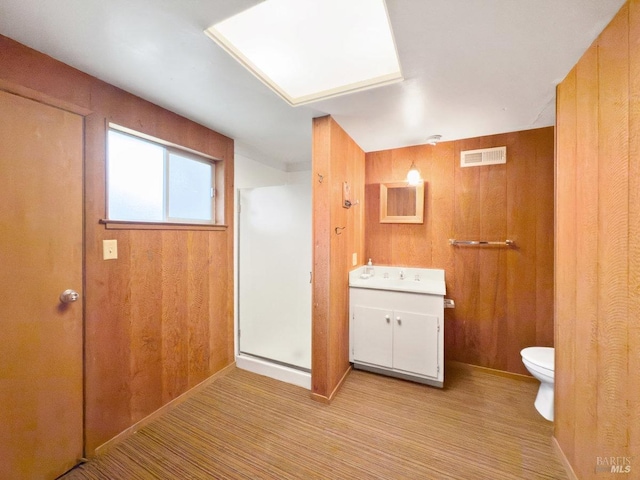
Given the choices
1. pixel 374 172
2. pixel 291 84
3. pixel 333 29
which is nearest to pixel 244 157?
pixel 291 84

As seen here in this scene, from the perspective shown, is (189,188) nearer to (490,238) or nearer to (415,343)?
(415,343)

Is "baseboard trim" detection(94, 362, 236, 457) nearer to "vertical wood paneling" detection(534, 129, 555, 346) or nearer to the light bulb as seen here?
the light bulb

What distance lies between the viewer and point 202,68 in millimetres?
1363

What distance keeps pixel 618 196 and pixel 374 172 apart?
6.53 feet

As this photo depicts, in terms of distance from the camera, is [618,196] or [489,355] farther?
[489,355]

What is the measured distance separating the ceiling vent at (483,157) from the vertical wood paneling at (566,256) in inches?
31.5

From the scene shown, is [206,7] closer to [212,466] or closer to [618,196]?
[618,196]

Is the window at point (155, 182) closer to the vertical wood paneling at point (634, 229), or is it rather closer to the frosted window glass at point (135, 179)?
the frosted window glass at point (135, 179)

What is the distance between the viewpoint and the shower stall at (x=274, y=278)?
2.46m


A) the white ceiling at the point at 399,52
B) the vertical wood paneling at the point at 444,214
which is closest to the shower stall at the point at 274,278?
the white ceiling at the point at 399,52

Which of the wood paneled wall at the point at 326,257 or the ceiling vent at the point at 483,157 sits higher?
the ceiling vent at the point at 483,157

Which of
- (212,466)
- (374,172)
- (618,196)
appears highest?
(374,172)

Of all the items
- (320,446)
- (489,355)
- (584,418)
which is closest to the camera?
(584,418)

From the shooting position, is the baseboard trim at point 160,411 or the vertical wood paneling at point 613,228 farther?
the baseboard trim at point 160,411
